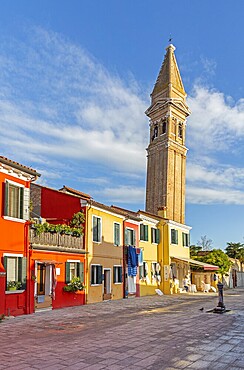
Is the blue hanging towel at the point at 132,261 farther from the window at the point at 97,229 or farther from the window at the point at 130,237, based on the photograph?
the window at the point at 97,229

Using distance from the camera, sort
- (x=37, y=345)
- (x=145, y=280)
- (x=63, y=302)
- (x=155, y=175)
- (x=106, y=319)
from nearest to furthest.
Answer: (x=37, y=345)
(x=106, y=319)
(x=63, y=302)
(x=145, y=280)
(x=155, y=175)

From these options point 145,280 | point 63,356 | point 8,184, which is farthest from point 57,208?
point 63,356

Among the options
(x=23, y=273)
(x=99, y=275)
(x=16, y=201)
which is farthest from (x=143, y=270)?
(x=16, y=201)

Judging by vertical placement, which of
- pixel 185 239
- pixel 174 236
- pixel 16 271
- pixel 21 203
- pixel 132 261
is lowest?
pixel 132 261

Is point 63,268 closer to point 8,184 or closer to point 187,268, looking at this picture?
point 8,184

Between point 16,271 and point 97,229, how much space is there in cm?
760

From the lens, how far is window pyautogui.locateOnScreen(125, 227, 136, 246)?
2694 centimetres

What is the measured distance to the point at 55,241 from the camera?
18.6m

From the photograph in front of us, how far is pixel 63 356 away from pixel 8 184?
28.0ft

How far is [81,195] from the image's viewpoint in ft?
75.3

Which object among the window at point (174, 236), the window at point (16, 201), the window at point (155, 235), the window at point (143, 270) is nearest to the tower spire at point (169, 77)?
the window at point (174, 236)

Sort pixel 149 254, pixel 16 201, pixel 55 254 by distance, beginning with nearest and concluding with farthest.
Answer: pixel 16 201, pixel 55 254, pixel 149 254

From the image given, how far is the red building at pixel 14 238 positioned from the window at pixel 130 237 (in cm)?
1148

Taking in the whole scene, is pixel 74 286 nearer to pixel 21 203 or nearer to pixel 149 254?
pixel 21 203
